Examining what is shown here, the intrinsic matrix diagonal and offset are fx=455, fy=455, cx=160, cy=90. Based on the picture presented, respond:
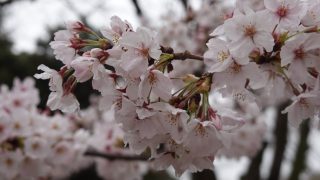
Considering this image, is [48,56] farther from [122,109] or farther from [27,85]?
[122,109]

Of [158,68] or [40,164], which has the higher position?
[158,68]

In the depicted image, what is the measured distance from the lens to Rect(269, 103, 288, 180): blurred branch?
430 centimetres

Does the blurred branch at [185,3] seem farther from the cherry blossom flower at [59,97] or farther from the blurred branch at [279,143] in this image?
the cherry blossom flower at [59,97]

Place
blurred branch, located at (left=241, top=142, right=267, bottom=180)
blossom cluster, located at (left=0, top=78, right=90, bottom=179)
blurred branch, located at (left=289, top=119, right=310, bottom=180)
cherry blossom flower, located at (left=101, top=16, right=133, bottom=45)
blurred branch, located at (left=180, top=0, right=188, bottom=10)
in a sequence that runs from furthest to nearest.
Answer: blurred branch, located at (left=289, top=119, right=310, bottom=180) → blurred branch, located at (left=180, top=0, right=188, bottom=10) → blurred branch, located at (left=241, top=142, right=267, bottom=180) → blossom cluster, located at (left=0, top=78, right=90, bottom=179) → cherry blossom flower, located at (left=101, top=16, right=133, bottom=45)

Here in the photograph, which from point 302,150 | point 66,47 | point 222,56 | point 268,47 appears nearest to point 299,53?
point 268,47

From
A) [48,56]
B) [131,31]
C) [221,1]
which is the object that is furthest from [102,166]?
[48,56]

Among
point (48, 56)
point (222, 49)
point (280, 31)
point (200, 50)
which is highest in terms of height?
point (48, 56)

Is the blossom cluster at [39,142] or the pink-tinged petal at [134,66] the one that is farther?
the blossom cluster at [39,142]

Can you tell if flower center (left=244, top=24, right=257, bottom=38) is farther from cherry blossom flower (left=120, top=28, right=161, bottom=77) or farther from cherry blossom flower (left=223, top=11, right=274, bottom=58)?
cherry blossom flower (left=120, top=28, right=161, bottom=77)

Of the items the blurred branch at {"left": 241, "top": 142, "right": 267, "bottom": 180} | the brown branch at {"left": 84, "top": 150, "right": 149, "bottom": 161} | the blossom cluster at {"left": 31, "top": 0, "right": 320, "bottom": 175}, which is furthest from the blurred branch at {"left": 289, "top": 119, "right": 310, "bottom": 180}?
the blossom cluster at {"left": 31, "top": 0, "right": 320, "bottom": 175}

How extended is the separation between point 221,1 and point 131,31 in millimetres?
3728

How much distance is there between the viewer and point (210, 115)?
1351mm

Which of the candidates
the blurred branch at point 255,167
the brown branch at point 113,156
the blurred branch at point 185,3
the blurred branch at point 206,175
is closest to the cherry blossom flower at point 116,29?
the brown branch at point 113,156

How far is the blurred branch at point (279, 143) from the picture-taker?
4297mm
